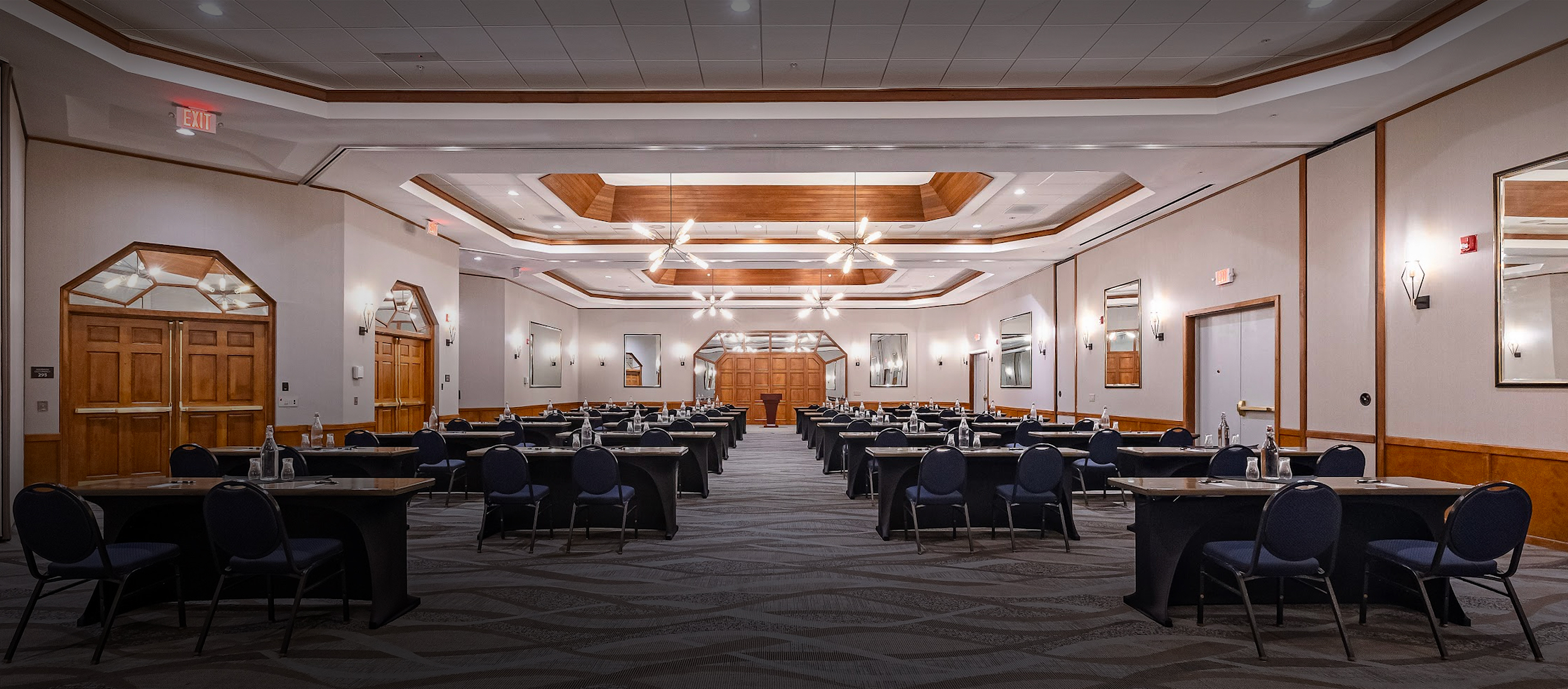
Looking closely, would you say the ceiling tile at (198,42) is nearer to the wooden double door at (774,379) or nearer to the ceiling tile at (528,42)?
the ceiling tile at (528,42)

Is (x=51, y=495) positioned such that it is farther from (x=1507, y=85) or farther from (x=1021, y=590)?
(x=1507, y=85)

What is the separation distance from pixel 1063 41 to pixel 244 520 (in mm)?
5972

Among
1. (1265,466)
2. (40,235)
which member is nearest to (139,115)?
(40,235)

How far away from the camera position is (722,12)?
5.72 meters

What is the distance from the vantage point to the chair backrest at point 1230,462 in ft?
20.3

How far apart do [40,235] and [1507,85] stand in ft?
41.1

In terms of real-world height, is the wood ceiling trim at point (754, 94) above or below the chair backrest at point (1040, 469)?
above

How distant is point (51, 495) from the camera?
12.4 ft

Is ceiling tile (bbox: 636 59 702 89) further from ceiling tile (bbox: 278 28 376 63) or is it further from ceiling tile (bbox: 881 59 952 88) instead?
ceiling tile (bbox: 278 28 376 63)

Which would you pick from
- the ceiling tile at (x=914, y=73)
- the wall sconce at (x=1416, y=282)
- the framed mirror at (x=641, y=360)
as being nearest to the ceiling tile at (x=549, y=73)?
the ceiling tile at (x=914, y=73)

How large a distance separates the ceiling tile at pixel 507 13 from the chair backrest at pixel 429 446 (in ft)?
15.1

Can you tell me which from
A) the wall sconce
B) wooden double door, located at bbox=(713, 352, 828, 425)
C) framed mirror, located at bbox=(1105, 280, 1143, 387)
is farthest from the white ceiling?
wooden double door, located at bbox=(713, 352, 828, 425)

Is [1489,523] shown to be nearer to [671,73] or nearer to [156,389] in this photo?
[671,73]

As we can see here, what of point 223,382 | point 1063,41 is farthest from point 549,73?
point 223,382
